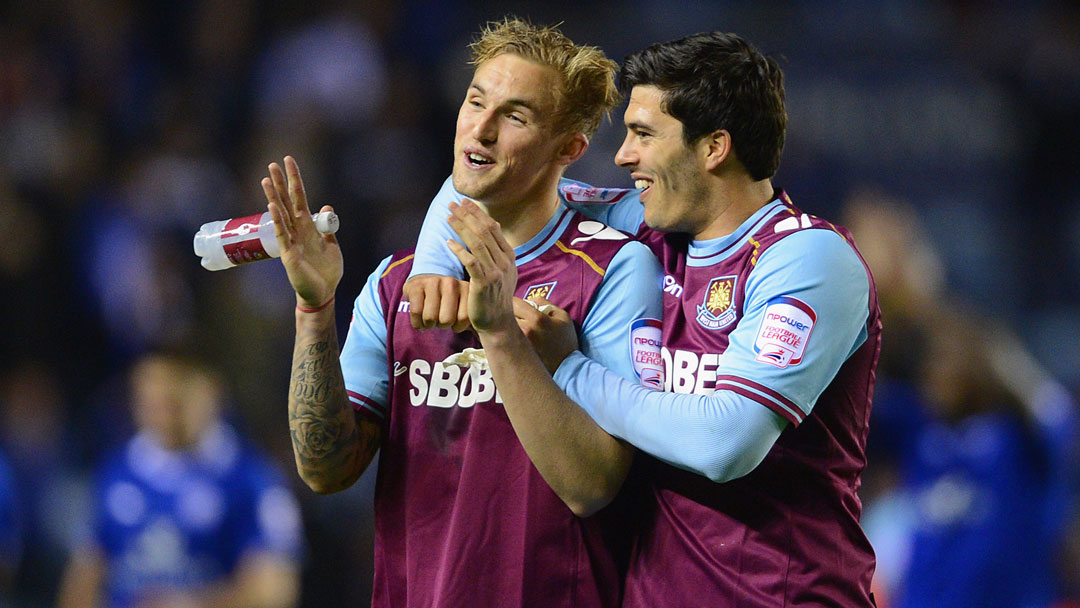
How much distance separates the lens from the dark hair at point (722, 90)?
3.34 m

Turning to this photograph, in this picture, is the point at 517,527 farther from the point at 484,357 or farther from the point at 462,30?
the point at 462,30

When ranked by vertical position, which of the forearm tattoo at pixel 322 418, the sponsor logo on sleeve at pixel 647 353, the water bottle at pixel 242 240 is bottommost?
the forearm tattoo at pixel 322 418

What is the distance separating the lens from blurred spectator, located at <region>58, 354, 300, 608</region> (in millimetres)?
7465

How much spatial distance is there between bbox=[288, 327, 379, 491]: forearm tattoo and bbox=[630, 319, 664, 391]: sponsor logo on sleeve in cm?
80

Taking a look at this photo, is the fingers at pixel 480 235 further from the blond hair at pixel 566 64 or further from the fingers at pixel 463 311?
the blond hair at pixel 566 64

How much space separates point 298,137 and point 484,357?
20.0 ft

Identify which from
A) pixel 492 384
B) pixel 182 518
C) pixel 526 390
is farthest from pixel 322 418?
pixel 182 518

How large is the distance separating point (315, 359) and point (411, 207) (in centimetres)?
569

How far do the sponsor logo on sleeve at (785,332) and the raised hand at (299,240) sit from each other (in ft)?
3.59

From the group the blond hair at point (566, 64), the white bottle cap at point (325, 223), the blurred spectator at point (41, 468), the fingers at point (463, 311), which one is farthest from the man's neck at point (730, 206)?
the blurred spectator at point (41, 468)

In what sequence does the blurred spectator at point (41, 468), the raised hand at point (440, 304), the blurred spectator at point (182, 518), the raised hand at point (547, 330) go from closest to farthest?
the raised hand at point (440, 304) < the raised hand at point (547, 330) < the blurred spectator at point (182, 518) < the blurred spectator at point (41, 468)

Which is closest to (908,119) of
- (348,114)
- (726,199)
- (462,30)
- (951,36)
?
(951,36)

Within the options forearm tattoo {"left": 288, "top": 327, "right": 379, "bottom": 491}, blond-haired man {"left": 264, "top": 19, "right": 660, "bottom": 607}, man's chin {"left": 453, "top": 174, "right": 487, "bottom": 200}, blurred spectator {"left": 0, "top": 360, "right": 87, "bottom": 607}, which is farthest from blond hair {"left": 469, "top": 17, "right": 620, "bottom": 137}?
blurred spectator {"left": 0, "top": 360, "right": 87, "bottom": 607}

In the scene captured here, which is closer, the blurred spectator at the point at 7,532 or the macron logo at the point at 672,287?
the macron logo at the point at 672,287
